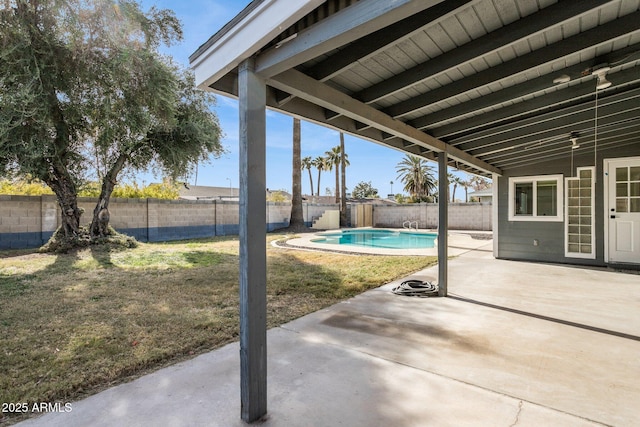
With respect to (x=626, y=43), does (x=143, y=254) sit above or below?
below

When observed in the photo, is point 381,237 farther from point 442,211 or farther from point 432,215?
point 442,211

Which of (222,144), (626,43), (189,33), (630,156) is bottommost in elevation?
(630,156)

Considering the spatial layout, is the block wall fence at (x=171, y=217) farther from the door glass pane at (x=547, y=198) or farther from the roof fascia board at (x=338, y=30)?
the roof fascia board at (x=338, y=30)

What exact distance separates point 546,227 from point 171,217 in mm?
12622

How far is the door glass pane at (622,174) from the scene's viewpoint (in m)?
6.95

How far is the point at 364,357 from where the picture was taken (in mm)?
3006

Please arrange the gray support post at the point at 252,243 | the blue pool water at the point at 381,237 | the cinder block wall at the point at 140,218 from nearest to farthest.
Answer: the gray support post at the point at 252,243
the cinder block wall at the point at 140,218
the blue pool water at the point at 381,237

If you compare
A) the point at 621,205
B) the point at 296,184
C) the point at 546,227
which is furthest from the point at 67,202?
the point at 621,205

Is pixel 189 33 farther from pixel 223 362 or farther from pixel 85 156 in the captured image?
pixel 223 362

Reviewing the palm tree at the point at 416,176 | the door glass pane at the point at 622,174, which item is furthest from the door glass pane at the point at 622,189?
the palm tree at the point at 416,176

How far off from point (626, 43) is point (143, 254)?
1006 centimetres

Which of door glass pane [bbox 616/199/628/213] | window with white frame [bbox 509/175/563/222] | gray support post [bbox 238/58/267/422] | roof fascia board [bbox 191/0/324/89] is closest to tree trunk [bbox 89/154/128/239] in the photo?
roof fascia board [bbox 191/0/324/89]

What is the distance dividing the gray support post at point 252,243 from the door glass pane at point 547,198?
808 centimetres

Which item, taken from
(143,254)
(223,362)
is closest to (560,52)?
(223,362)
